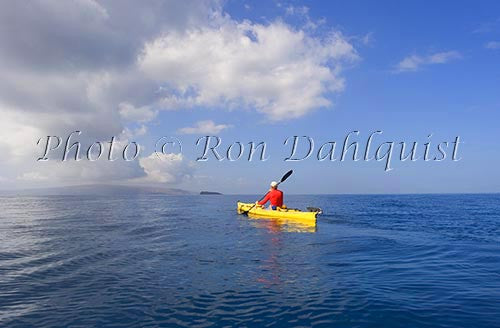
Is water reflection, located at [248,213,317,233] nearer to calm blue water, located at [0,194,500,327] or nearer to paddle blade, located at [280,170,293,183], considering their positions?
calm blue water, located at [0,194,500,327]

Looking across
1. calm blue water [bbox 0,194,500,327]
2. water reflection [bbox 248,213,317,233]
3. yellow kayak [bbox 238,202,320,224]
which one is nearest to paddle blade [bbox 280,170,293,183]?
yellow kayak [bbox 238,202,320,224]

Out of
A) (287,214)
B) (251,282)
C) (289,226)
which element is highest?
(287,214)

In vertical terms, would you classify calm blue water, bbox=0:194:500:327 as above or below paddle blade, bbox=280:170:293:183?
below

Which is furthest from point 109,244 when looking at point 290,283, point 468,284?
point 468,284

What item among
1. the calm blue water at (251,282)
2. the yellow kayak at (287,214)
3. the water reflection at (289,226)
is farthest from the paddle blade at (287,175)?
the calm blue water at (251,282)

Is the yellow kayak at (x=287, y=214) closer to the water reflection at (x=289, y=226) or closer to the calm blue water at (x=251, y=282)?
the water reflection at (x=289, y=226)

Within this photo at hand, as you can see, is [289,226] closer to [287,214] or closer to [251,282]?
[287,214]


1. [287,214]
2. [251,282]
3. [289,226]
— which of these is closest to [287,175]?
[287,214]

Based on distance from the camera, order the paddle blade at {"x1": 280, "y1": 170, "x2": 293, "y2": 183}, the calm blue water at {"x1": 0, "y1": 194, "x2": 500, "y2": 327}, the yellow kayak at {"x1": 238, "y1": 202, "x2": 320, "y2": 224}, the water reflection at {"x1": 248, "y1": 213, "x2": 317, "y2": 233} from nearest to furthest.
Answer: the calm blue water at {"x1": 0, "y1": 194, "x2": 500, "y2": 327} → the water reflection at {"x1": 248, "y1": 213, "x2": 317, "y2": 233} → the yellow kayak at {"x1": 238, "y1": 202, "x2": 320, "y2": 224} → the paddle blade at {"x1": 280, "y1": 170, "x2": 293, "y2": 183}

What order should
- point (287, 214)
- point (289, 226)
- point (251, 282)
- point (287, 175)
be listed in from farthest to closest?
point (287, 175), point (287, 214), point (289, 226), point (251, 282)

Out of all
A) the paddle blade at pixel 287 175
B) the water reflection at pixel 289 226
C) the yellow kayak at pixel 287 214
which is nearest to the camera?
the water reflection at pixel 289 226

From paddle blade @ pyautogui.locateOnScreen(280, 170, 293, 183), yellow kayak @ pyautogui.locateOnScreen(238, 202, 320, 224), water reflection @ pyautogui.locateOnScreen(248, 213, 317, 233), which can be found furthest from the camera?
paddle blade @ pyautogui.locateOnScreen(280, 170, 293, 183)

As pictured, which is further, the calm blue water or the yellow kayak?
the yellow kayak

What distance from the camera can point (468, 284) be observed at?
12.9 m
